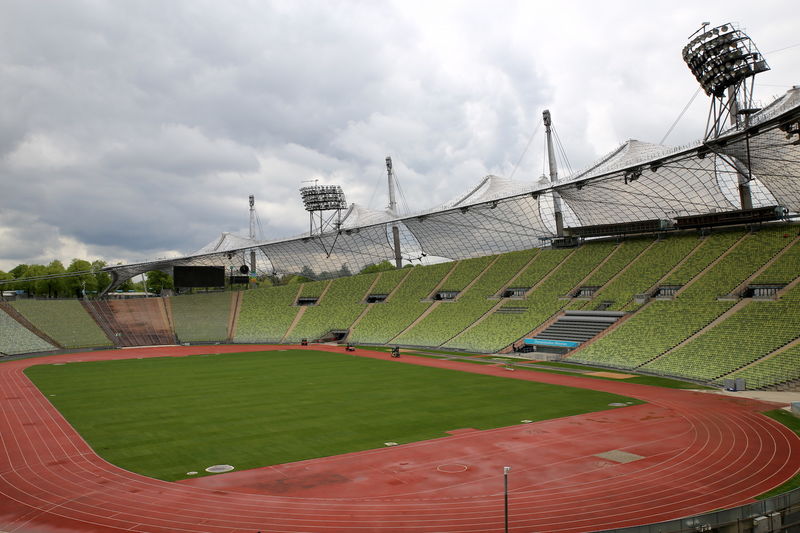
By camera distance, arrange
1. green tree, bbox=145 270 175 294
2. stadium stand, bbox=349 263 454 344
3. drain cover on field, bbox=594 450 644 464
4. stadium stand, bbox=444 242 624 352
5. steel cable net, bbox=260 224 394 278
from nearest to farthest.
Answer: drain cover on field, bbox=594 450 644 464 → stadium stand, bbox=444 242 624 352 → stadium stand, bbox=349 263 454 344 → steel cable net, bbox=260 224 394 278 → green tree, bbox=145 270 175 294

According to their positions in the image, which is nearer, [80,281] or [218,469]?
[218,469]

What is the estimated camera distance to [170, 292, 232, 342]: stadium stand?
3292 inches

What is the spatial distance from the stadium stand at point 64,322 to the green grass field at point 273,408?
26.7m

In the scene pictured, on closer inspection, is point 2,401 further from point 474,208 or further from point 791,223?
point 791,223

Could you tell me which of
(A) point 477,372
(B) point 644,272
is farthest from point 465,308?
(A) point 477,372

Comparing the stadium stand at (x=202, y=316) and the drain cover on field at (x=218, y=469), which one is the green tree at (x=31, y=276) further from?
the drain cover on field at (x=218, y=469)

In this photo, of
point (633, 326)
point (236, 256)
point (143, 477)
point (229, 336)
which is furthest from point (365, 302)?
point (143, 477)

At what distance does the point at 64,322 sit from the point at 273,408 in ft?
202

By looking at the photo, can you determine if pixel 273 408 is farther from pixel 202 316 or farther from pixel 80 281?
pixel 80 281

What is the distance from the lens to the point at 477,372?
146ft

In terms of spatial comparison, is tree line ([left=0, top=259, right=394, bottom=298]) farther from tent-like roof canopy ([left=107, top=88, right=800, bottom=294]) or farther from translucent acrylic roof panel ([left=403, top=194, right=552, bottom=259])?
translucent acrylic roof panel ([left=403, top=194, right=552, bottom=259])

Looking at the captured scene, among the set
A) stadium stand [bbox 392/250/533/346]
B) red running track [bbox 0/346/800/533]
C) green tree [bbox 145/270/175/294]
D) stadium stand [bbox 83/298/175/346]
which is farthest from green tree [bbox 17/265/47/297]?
red running track [bbox 0/346/800/533]

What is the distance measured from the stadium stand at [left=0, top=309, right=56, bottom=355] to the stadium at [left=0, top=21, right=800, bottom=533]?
339 millimetres

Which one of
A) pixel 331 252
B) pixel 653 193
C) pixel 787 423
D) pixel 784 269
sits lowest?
pixel 787 423
